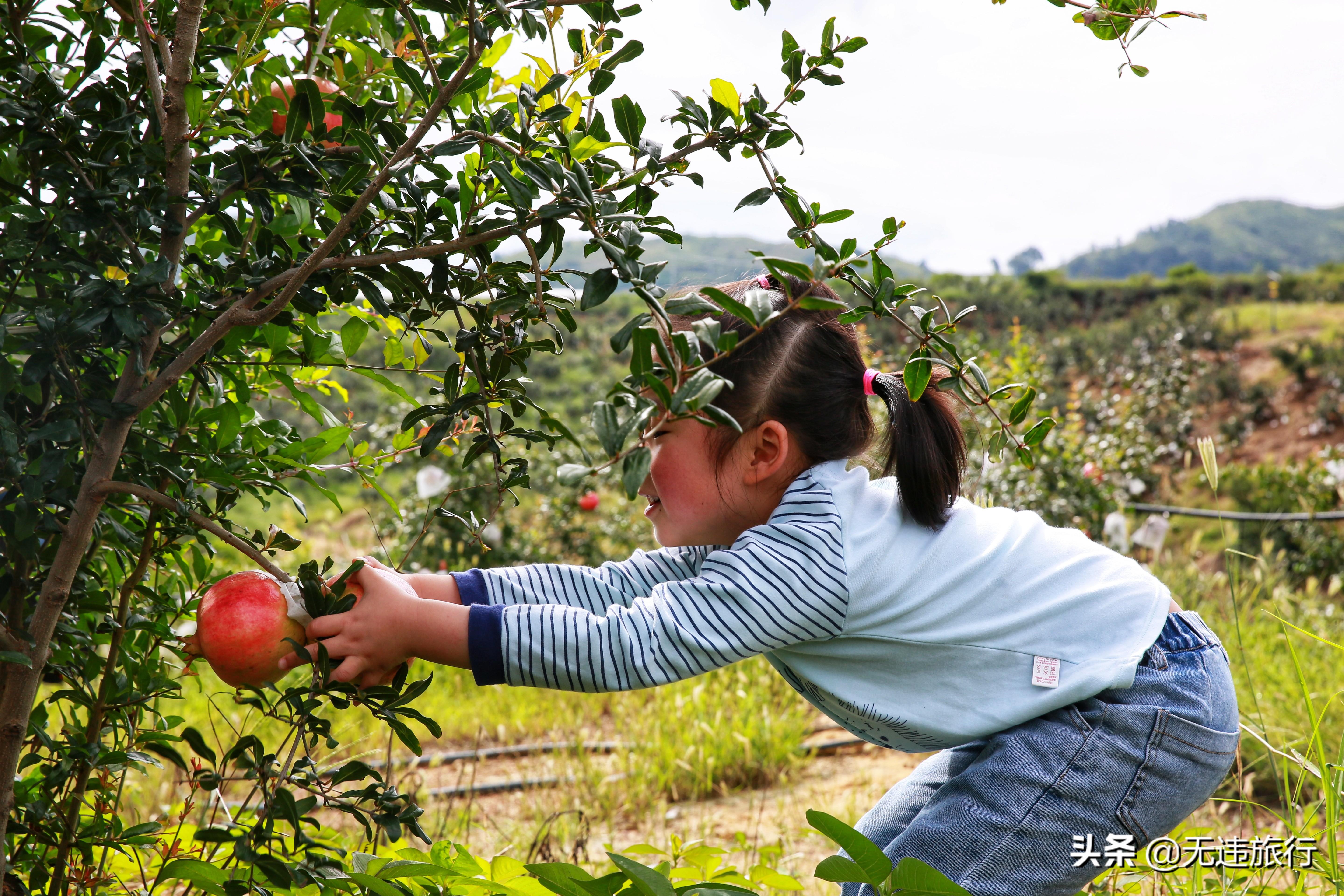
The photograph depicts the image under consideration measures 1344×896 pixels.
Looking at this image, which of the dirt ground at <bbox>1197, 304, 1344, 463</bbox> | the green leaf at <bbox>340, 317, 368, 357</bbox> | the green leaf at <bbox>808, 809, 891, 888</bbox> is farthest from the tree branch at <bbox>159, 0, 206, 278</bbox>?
the dirt ground at <bbox>1197, 304, 1344, 463</bbox>

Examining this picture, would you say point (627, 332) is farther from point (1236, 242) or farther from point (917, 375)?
point (1236, 242)

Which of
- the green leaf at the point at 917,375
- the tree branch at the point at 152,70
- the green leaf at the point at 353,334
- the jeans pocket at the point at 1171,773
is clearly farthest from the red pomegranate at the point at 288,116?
the jeans pocket at the point at 1171,773

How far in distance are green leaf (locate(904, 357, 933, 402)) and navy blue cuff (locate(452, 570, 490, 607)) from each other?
0.77 m

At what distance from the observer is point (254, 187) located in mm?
1011

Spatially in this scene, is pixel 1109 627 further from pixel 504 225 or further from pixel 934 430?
pixel 504 225

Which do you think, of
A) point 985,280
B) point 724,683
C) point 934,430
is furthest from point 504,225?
point 985,280

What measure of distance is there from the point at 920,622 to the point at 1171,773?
45cm

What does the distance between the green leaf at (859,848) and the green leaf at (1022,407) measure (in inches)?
19.9

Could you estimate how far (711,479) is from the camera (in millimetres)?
1553

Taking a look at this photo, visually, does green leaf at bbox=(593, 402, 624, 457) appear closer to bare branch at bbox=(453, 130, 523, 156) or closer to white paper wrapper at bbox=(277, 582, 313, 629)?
bare branch at bbox=(453, 130, 523, 156)

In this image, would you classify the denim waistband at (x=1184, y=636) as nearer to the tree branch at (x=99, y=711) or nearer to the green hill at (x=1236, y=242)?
the tree branch at (x=99, y=711)

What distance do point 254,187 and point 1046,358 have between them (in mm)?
11858

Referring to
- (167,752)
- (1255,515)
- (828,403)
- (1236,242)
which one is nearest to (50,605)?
→ (167,752)

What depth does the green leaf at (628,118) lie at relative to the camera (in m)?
1.03
